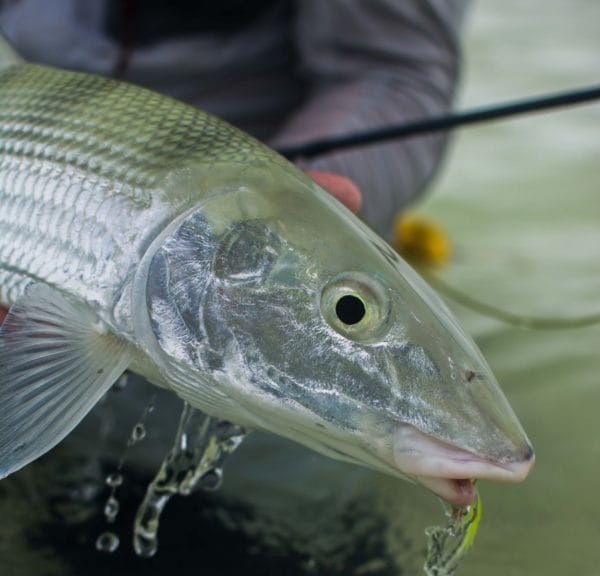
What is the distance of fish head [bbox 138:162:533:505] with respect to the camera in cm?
65

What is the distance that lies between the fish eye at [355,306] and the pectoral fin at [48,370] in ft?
0.55

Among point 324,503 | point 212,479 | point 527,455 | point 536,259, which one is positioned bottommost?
point 536,259

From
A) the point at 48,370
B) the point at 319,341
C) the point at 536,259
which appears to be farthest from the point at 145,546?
the point at 536,259

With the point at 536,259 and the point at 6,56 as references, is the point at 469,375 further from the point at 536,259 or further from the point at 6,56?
the point at 536,259

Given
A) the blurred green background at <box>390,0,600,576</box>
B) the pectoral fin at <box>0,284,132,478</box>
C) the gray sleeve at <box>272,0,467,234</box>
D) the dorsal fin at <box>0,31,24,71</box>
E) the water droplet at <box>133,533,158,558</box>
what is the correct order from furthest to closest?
the gray sleeve at <box>272,0,467,234</box> < the blurred green background at <box>390,0,600,576</box> < the water droplet at <box>133,533,158,558</box> < the dorsal fin at <box>0,31,24,71</box> < the pectoral fin at <box>0,284,132,478</box>

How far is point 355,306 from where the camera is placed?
2.25 feet

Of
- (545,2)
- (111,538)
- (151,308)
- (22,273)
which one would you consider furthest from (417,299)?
(545,2)

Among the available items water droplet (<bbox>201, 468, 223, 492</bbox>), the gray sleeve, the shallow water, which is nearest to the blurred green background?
the shallow water

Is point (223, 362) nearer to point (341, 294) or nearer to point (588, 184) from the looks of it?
point (341, 294)

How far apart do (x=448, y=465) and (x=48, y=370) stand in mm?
311

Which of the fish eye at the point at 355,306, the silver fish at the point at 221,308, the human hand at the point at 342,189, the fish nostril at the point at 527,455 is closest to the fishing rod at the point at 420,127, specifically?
the human hand at the point at 342,189

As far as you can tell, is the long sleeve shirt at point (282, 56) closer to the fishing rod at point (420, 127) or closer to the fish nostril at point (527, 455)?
the fishing rod at point (420, 127)

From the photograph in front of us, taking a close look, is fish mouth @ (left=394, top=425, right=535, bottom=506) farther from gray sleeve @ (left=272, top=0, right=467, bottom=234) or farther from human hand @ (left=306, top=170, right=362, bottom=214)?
gray sleeve @ (left=272, top=0, right=467, bottom=234)

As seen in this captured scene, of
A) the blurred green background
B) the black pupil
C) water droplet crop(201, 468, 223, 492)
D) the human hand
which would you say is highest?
the black pupil
